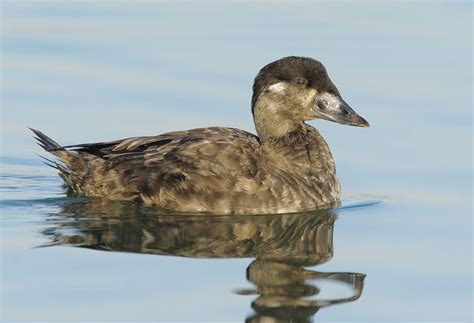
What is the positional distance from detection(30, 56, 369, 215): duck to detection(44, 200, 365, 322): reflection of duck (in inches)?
5.8

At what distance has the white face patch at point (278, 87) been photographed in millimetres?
9977

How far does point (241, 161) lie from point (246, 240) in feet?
3.14

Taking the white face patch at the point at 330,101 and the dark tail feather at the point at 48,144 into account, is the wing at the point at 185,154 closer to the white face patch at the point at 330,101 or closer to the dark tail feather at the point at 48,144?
the dark tail feather at the point at 48,144

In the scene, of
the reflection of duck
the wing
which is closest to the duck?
the wing

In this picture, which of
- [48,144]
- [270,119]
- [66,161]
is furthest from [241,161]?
[48,144]

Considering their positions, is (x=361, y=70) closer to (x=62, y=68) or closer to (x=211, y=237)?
(x=62, y=68)

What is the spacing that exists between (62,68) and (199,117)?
2.28m

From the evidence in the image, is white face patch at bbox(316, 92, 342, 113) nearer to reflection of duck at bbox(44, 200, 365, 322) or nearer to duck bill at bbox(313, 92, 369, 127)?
duck bill at bbox(313, 92, 369, 127)

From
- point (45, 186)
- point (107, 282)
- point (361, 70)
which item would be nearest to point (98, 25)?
point (361, 70)

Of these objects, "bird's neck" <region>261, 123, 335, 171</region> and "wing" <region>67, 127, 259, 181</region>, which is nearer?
"wing" <region>67, 127, 259, 181</region>

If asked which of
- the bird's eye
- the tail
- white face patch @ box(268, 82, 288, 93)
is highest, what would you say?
the bird's eye

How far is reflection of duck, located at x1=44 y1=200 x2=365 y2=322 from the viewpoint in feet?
25.1

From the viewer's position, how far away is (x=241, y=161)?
9570 millimetres

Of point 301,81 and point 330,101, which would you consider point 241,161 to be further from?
point 330,101
